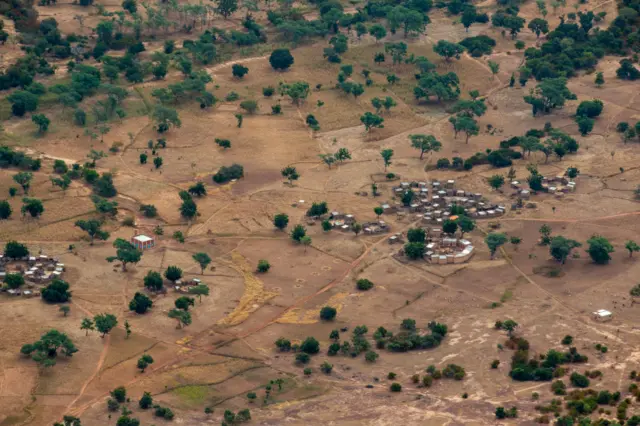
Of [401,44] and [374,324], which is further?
[401,44]

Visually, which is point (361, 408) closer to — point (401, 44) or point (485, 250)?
point (485, 250)

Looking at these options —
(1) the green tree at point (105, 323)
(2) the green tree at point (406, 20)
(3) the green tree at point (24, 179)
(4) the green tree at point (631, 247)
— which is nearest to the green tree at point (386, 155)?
(4) the green tree at point (631, 247)

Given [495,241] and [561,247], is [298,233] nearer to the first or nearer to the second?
[495,241]

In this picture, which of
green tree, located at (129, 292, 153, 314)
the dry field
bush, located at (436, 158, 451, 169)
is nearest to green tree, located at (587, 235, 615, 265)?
the dry field

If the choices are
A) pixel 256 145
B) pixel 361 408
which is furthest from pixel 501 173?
pixel 361 408

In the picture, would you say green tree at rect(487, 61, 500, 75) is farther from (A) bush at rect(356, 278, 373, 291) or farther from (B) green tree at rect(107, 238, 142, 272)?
(B) green tree at rect(107, 238, 142, 272)

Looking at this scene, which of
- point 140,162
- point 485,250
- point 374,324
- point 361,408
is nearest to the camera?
point 361,408
